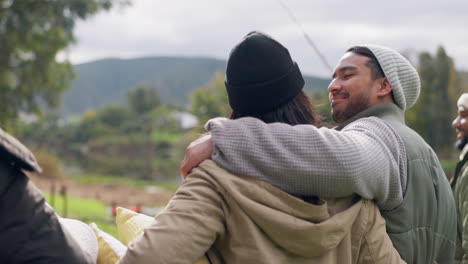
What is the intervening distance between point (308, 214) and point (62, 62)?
1453cm

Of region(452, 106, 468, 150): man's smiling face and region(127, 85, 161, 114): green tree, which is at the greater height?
region(452, 106, 468, 150): man's smiling face

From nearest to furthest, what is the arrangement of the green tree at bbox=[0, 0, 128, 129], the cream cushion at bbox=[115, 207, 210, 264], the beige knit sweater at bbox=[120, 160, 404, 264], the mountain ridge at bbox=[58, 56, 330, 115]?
the beige knit sweater at bbox=[120, 160, 404, 264]
the cream cushion at bbox=[115, 207, 210, 264]
the green tree at bbox=[0, 0, 128, 129]
the mountain ridge at bbox=[58, 56, 330, 115]

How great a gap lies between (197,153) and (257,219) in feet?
0.94

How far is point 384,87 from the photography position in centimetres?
217

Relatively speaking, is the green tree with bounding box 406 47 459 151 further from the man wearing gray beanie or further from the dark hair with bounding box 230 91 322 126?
the dark hair with bounding box 230 91 322 126

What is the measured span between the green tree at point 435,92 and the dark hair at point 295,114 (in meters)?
31.4

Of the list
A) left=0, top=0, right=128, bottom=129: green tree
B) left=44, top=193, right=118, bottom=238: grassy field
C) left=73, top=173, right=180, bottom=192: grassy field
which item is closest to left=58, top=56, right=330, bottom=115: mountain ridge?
left=73, top=173, right=180, bottom=192: grassy field

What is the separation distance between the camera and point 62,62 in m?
15.2

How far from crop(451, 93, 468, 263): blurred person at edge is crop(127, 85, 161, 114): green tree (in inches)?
3164

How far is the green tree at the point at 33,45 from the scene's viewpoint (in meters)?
14.1

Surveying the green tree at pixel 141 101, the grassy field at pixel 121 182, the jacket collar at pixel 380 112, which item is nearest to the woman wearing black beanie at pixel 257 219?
the jacket collar at pixel 380 112

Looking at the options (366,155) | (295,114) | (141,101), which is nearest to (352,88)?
(295,114)

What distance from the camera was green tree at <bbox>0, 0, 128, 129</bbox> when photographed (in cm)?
1405

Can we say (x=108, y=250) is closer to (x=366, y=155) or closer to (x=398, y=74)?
(x=366, y=155)
